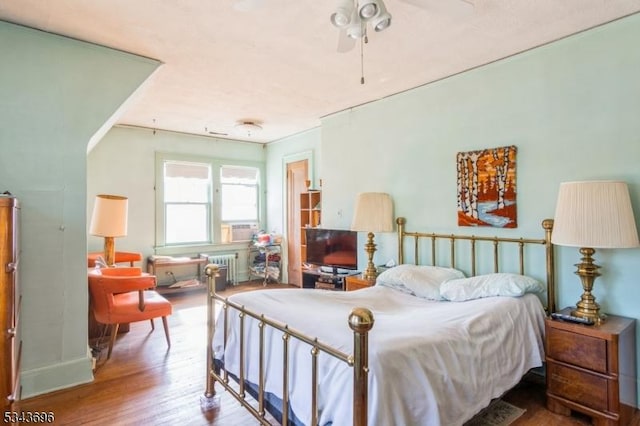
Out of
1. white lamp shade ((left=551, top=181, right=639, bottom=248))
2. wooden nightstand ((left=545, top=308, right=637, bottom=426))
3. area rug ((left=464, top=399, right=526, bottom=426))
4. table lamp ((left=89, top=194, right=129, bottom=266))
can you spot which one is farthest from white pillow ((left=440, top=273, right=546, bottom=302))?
table lamp ((left=89, top=194, right=129, bottom=266))

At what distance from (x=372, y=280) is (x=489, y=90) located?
2049mm

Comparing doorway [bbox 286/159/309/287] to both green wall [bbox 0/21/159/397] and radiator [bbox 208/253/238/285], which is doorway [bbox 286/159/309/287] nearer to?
radiator [bbox 208/253/238/285]

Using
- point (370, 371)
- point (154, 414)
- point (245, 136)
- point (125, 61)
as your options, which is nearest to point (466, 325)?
point (370, 371)

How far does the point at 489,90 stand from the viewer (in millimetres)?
2988

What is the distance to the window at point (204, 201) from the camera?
223 inches

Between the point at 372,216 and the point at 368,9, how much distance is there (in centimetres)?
222

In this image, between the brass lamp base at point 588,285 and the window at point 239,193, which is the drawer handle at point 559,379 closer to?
the brass lamp base at point 588,285

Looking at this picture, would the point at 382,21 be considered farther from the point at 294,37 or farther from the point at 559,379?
the point at 559,379

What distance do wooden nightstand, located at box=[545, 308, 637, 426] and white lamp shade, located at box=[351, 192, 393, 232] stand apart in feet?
5.53

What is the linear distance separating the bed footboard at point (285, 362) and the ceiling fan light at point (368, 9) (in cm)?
138

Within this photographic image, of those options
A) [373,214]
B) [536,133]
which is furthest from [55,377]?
[536,133]

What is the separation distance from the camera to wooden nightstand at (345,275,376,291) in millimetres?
3484

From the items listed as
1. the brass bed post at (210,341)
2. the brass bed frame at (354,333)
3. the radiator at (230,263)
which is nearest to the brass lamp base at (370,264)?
the brass bed frame at (354,333)

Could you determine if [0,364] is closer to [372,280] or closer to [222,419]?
[222,419]
